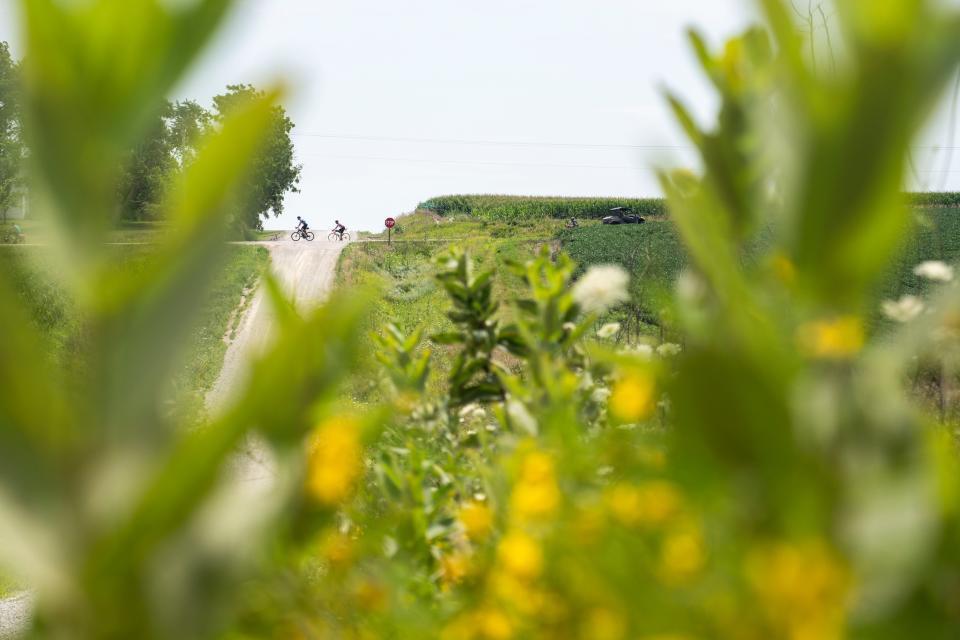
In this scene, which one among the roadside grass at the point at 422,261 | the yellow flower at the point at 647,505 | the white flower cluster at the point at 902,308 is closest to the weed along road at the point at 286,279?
the roadside grass at the point at 422,261

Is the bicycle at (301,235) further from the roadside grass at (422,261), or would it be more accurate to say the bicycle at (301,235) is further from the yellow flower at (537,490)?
the yellow flower at (537,490)

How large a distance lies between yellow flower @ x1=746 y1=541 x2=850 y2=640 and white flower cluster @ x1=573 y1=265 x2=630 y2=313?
1.19 m

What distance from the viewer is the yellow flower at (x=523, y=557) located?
871mm

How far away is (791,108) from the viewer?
2.09 feet

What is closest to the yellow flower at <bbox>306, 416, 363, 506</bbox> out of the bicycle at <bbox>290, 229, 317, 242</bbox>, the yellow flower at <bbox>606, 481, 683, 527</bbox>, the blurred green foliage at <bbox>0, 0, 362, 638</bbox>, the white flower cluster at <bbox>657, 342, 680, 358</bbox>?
the blurred green foliage at <bbox>0, 0, 362, 638</bbox>

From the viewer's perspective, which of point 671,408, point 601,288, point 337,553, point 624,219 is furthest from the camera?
point 624,219

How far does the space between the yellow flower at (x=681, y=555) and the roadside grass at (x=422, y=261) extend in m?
14.6

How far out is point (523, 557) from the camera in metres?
0.87

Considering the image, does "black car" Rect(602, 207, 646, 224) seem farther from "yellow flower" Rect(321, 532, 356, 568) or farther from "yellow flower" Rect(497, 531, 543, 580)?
"yellow flower" Rect(497, 531, 543, 580)

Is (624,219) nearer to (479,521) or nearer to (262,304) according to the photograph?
(262,304)

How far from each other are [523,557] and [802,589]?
375mm

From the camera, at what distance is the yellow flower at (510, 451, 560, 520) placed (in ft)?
3.04

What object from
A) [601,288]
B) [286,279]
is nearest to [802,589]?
[601,288]

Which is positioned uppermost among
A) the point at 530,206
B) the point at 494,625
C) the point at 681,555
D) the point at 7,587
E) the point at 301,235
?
the point at 530,206
